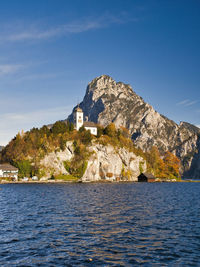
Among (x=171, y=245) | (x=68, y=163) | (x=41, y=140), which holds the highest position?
(x=41, y=140)

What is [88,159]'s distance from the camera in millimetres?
151625

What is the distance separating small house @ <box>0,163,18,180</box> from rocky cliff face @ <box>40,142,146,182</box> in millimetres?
14861

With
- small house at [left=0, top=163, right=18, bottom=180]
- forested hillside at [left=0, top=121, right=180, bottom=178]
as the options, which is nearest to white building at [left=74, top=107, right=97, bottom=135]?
forested hillside at [left=0, top=121, right=180, bottom=178]

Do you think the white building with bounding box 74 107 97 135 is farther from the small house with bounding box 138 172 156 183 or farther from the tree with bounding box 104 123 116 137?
the small house with bounding box 138 172 156 183

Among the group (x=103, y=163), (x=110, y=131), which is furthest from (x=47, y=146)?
(x=110, y=131)

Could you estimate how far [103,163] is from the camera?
160 metres

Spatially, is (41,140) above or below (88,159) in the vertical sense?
above

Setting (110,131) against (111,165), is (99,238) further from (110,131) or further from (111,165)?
(110,131)

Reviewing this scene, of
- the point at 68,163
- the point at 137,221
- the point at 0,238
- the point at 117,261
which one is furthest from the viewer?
the point at 68,163

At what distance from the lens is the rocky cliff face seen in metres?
145

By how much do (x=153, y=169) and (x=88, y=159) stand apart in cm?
6165

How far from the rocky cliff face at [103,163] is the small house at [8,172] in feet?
48.8

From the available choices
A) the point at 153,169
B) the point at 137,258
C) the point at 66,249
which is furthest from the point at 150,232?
the point at 153,169

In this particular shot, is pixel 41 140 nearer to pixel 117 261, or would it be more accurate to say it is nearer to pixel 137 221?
pixel 137 221
